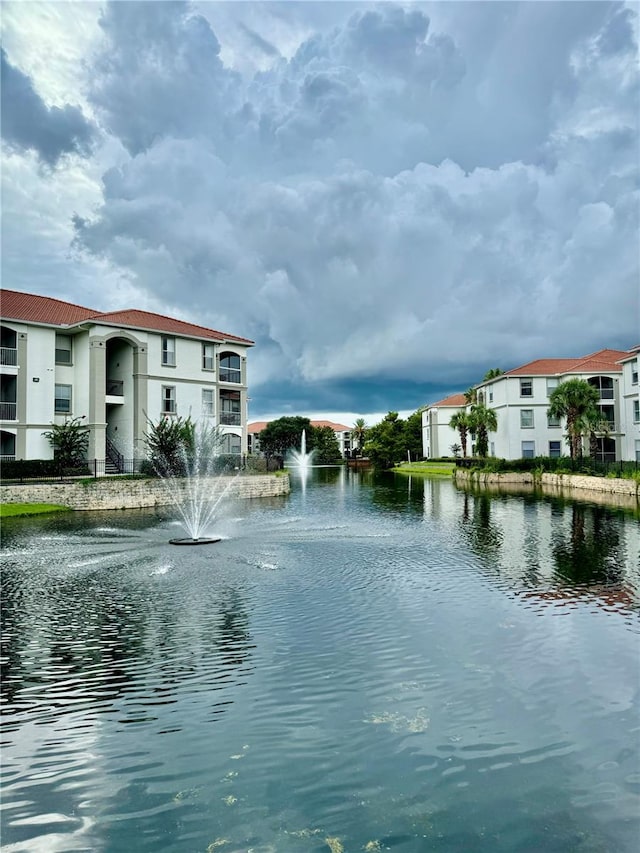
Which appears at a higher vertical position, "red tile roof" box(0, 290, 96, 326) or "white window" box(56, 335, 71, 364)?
"red tile roof" box(0, 290, 96, 326)

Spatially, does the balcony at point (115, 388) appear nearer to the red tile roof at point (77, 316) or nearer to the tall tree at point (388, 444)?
the red tile roof at point (77, 316)

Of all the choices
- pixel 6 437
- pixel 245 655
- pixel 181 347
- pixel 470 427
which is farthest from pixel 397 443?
pixel 245 655

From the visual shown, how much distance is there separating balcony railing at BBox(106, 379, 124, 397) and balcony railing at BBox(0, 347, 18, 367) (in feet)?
21.8

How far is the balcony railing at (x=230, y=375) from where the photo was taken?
46906 millimetres

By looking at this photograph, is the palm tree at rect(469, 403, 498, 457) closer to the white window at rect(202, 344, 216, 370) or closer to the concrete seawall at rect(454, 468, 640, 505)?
the concrete seawall at rect(454, 468, 640, 505)

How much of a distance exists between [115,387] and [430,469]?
39.8 meters

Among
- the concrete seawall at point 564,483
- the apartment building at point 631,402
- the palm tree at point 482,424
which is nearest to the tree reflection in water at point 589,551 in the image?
the concrete seawall at point 564,483

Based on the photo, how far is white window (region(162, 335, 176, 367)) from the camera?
42406mm

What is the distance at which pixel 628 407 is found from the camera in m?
51.1

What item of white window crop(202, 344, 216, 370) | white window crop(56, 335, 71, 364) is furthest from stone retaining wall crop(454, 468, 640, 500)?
white window crop(56, 335, 71, 364)

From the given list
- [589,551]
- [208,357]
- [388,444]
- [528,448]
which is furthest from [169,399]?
[388,444]

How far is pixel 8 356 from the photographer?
36750 mm

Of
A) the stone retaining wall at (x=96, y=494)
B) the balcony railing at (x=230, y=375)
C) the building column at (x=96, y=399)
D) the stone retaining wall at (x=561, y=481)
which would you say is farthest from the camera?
the balcony railing at (x=230, y=375)

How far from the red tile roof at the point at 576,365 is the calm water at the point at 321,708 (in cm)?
4624
